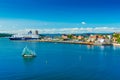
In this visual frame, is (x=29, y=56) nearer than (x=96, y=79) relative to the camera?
No

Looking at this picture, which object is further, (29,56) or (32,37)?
(32,37)

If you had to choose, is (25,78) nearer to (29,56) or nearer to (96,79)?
(96,79)

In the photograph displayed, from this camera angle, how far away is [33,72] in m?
19.1

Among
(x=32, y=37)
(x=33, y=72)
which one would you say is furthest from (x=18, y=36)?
(x=33, y=72)

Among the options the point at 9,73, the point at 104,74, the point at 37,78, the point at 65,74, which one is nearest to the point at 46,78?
the point at 37,78

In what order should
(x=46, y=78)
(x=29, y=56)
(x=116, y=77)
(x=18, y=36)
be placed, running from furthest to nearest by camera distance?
(x=18, y=36) → (x=29, y=56) → (x=116, y=77) → (x=46, y=78)

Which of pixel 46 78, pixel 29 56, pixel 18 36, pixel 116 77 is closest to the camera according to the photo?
pixel 46 78

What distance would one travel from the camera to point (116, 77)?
59.1 feet

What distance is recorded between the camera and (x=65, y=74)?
18297 mm

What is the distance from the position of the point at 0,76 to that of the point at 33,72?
274 centimetres

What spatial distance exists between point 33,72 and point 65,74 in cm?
259

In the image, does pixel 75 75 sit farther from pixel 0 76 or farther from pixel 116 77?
pixel 0 76

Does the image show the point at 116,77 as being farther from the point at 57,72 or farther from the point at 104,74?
the point at 57,72

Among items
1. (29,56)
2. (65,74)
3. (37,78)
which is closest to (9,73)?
(37,78)
